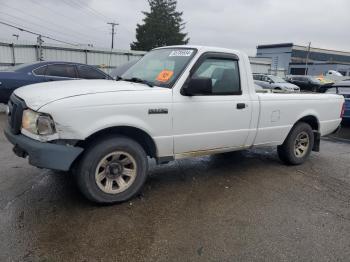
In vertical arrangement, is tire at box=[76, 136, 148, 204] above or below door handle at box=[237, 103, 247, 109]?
below

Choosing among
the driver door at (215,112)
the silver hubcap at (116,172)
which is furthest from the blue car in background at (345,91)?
the silver hubcap at (116,172)

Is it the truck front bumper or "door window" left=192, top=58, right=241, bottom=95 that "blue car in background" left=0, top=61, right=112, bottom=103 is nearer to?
"door window" left=192, top=58, right=241, bottom=95

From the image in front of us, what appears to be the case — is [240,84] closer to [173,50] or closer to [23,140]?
[173,50]

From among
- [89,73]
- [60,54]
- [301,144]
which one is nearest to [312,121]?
[301,144]

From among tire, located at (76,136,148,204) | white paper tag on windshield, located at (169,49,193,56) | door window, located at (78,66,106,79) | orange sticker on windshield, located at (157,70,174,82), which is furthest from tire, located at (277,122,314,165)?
door window, located at (78,66,106,79)

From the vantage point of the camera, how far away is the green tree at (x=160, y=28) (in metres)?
53.8

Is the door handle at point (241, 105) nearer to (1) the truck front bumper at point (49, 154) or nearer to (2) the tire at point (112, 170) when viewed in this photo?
(2) the tire at point (112, 170)

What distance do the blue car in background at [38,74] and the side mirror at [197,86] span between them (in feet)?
18.0

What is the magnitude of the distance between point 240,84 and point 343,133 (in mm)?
6103

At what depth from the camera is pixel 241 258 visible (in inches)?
113

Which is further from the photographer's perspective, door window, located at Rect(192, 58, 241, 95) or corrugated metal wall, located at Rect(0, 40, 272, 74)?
corrugated metal wall, located at Rect(0, 40, 272, 74)

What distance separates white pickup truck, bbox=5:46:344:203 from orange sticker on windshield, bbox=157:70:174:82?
0.06 feet

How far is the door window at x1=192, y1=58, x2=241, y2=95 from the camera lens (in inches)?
171

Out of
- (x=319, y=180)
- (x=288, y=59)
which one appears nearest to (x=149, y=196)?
(x=319, y=180)
